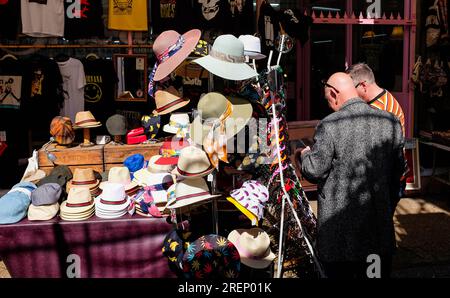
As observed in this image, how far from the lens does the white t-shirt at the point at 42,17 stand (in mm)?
6016

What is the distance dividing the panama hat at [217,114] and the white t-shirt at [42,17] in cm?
384

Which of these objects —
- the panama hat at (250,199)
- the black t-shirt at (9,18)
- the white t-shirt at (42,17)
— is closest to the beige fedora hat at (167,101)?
the panama hat at (250,199)

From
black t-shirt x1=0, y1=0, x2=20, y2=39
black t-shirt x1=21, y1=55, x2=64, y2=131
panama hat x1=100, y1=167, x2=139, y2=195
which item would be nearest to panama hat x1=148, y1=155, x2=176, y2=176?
panama hat x1=100, y1=167, x2=139, y2=195

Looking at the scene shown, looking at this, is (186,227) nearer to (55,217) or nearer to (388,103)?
(55,217)

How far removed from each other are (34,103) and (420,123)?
587 centimetres

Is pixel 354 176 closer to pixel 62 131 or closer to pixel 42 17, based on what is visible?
pixel 62 131

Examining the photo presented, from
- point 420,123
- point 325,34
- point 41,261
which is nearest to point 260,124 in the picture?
point 41,261

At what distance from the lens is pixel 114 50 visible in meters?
6.55

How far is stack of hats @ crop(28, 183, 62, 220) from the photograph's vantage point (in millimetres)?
3828

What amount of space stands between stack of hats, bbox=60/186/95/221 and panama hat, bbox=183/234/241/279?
3.78ft

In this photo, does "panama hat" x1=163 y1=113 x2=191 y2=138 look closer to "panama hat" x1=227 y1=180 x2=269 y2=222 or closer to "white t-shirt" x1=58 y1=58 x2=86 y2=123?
"panama hat" x1=227 y1=180 x2=269 y2=222

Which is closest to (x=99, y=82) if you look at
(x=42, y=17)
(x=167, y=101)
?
(x=42, y=17)

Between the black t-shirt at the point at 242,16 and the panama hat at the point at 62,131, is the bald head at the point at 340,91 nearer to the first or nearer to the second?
the panama hat at the point at 62,131

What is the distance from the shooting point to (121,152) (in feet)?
15.6
